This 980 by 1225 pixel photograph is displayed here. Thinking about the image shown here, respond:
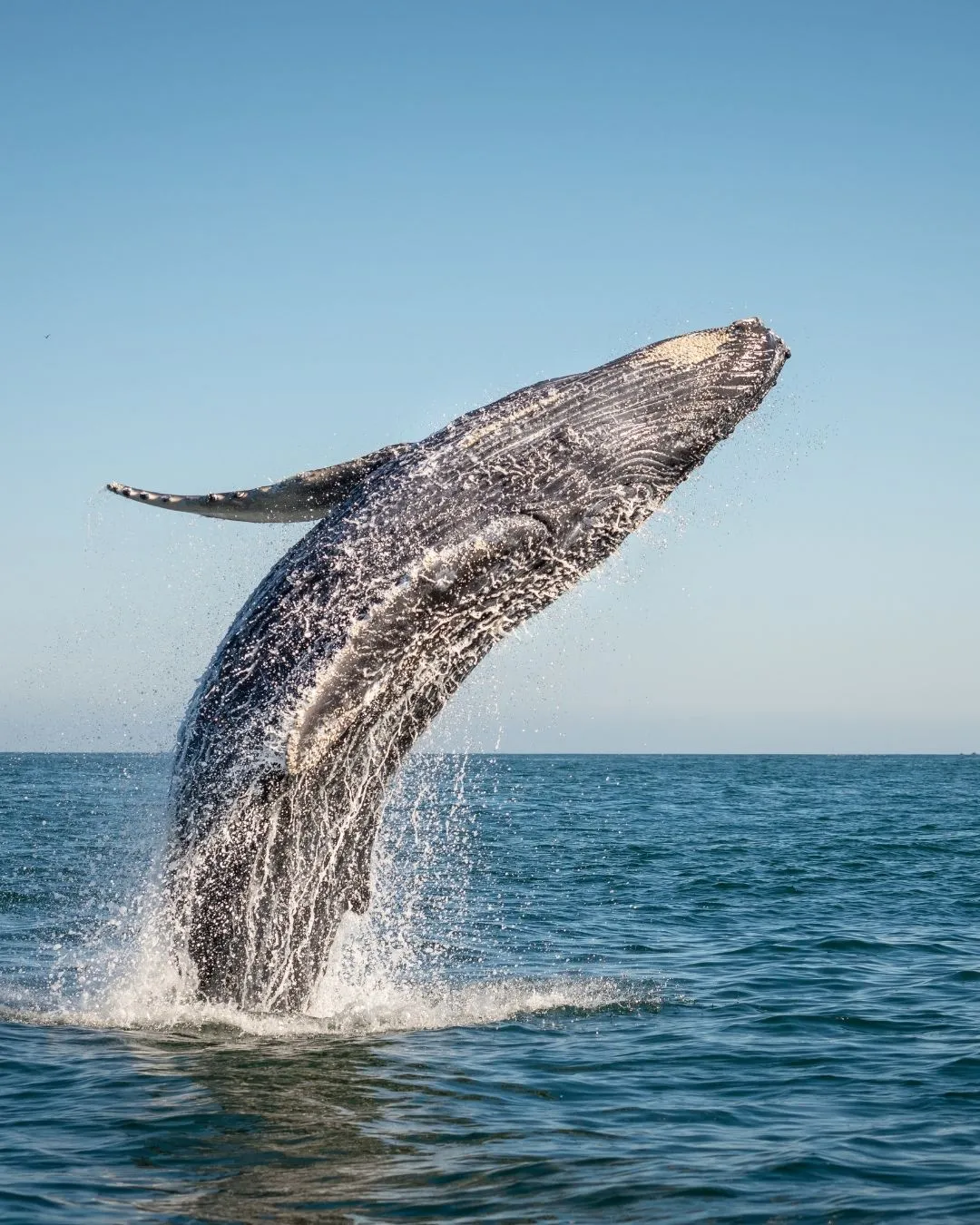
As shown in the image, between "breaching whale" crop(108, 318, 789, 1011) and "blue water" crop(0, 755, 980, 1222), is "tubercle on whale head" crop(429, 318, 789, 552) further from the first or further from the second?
"blue water" crop(0, 755, 980, 1222)

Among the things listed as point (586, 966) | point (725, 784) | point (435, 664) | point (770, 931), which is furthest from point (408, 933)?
point (725, 784)

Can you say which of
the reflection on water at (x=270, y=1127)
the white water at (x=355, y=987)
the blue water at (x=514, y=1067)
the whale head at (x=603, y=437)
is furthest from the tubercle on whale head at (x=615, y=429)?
the reflection on water at (x=270, y=1127)

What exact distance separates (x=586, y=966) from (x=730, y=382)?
7.51 meters

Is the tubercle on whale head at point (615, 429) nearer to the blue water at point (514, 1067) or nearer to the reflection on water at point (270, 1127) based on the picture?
the blue water at point (514, 1067)

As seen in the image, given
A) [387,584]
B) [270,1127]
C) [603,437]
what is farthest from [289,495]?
[270,1127]

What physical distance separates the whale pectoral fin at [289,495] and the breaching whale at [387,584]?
0.04 ft

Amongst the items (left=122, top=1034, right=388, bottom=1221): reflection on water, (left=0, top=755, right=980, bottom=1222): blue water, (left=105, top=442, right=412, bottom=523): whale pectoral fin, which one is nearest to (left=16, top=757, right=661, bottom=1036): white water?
(left=0, top=755, right=980, bottom=1222): blue water

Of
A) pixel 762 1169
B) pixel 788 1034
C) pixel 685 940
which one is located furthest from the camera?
pixel 685 940

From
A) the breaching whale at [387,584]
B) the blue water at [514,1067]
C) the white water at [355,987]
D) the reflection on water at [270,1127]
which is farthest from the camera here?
the white water at [355,987]

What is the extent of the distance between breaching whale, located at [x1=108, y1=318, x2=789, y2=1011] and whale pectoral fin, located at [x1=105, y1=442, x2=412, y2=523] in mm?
13

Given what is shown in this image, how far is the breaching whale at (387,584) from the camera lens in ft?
30.7

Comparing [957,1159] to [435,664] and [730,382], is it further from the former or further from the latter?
[730,382]

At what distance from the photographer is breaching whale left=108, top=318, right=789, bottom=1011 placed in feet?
30.7

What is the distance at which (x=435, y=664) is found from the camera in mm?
9875
